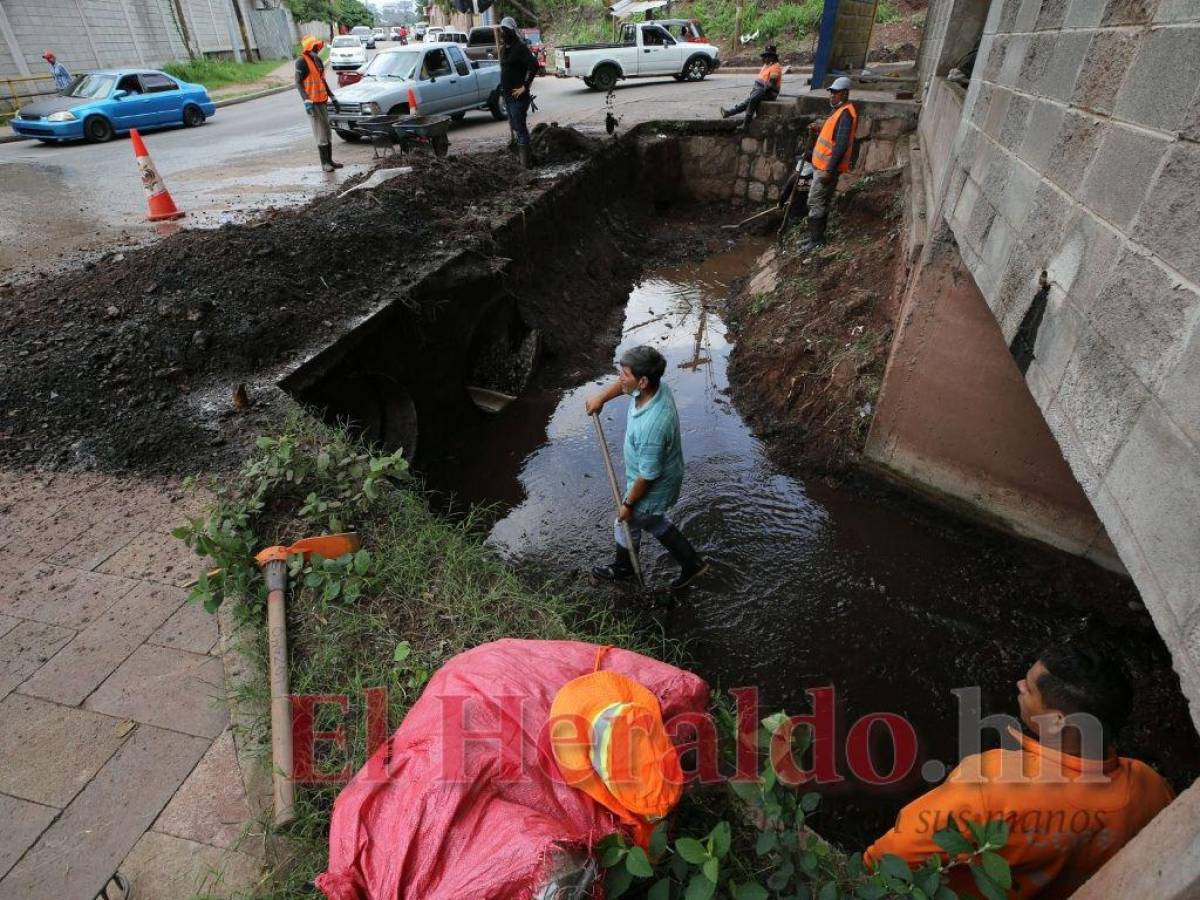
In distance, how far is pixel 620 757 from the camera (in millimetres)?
1621

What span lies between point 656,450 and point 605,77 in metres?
17.8

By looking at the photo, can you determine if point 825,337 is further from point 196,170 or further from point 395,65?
point 395,65

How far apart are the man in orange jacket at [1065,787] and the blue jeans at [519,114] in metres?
9.32

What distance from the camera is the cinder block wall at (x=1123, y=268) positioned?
4.38ft

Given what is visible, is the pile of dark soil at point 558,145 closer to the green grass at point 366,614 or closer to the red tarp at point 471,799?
the green grass at point 366,614

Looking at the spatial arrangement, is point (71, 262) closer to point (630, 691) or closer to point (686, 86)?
point (630, 691)

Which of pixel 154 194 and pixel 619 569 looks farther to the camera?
pixel 154 194

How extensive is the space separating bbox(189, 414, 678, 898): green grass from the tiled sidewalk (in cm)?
23

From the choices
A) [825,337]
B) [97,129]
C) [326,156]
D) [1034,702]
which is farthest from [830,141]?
[97,129]

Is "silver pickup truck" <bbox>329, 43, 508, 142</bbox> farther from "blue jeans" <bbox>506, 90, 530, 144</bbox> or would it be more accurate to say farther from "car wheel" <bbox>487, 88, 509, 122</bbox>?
"blue jeans" <bbox>506, 90, 530, 144</bbox>

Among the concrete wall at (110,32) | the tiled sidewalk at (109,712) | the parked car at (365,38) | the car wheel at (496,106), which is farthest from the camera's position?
the parked car at (365,38)

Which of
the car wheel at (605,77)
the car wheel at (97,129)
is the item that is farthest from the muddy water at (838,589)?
the car wheel at (605,77)

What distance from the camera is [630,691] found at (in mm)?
1798

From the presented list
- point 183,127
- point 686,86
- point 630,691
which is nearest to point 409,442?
point 630,691
